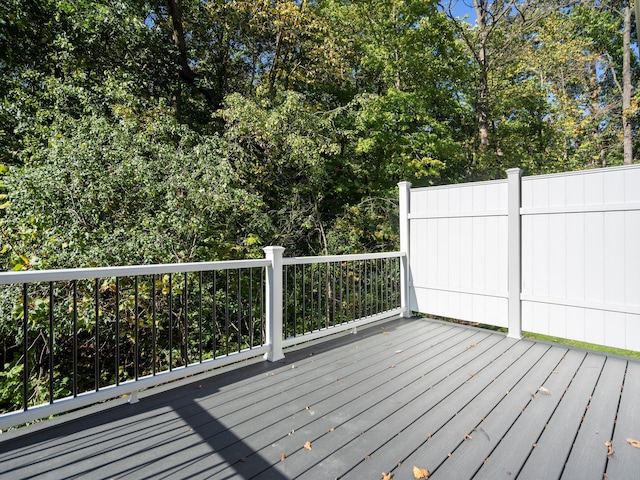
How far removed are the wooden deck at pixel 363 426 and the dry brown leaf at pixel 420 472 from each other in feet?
0.10

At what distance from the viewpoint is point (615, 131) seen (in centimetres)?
1127

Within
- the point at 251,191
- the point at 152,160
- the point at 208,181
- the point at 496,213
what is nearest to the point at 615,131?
the point at 496,213

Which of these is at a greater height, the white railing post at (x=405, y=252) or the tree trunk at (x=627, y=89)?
the tree trunk at (x=627, y=89)

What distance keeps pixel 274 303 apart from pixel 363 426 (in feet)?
4.52

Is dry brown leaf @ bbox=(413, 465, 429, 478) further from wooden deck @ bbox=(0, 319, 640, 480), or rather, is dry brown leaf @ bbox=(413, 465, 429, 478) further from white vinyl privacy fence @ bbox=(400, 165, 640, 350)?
white vinyl privacy fence @ bbox=(400, 165, 640, 350)

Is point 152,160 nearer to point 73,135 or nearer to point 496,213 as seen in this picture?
point 73,135

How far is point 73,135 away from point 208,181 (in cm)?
189

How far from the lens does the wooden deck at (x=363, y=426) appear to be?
65.7 inches

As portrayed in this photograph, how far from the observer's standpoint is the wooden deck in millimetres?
1668

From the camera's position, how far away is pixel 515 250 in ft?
12.1

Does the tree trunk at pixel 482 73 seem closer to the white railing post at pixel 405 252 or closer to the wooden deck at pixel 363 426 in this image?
Result: the white railing post at pixel 405 252

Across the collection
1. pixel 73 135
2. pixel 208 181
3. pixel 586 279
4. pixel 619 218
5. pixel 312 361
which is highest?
pixel 73 135

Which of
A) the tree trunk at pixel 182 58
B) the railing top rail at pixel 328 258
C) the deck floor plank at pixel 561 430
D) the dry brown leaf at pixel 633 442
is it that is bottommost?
the deck floor plank at pixel 561 430

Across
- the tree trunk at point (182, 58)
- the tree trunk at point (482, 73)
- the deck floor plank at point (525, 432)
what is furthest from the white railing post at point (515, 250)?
the tree trunk at point (182, 58)
